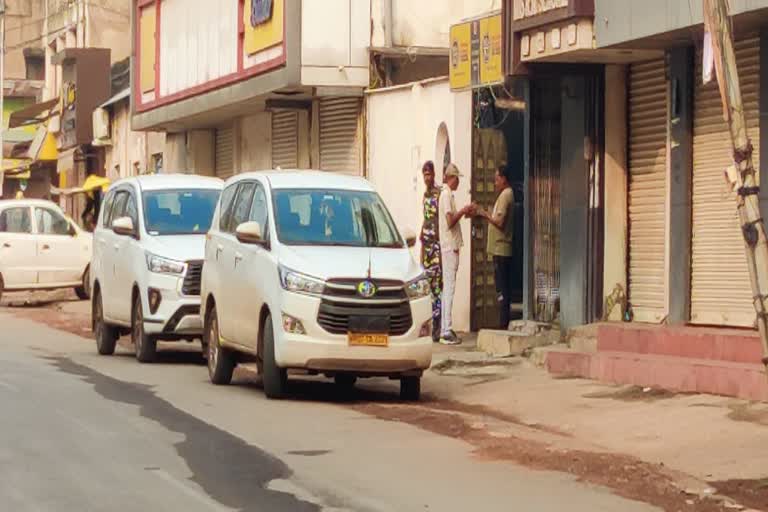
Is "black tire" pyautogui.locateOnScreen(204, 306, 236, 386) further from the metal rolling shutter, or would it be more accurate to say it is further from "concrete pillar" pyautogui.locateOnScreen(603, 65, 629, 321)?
the metal rolling shutter

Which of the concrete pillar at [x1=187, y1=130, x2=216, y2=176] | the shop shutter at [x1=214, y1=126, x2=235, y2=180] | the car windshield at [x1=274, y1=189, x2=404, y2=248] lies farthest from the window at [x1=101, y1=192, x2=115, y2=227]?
the concrete pillar at [x1=187, y1=130, x2=216, y2=176]

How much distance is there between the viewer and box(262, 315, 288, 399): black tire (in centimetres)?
1644

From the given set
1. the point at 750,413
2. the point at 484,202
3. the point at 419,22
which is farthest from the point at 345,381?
the point at 419,22

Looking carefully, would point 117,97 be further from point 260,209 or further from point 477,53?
point 260,209

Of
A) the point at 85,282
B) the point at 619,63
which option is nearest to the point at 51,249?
the point at 85,282

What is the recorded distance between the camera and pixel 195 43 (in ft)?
113

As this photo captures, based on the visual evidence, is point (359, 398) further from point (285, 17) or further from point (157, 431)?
point (285, 17)

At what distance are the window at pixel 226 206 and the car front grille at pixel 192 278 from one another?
5.74ft

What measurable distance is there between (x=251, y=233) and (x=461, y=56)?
22.4ft

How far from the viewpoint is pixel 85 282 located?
35.6 metres

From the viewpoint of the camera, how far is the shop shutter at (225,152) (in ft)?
122

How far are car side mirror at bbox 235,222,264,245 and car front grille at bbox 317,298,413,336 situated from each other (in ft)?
3.95

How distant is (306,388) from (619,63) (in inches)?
204

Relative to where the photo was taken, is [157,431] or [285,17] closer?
[157,431]
